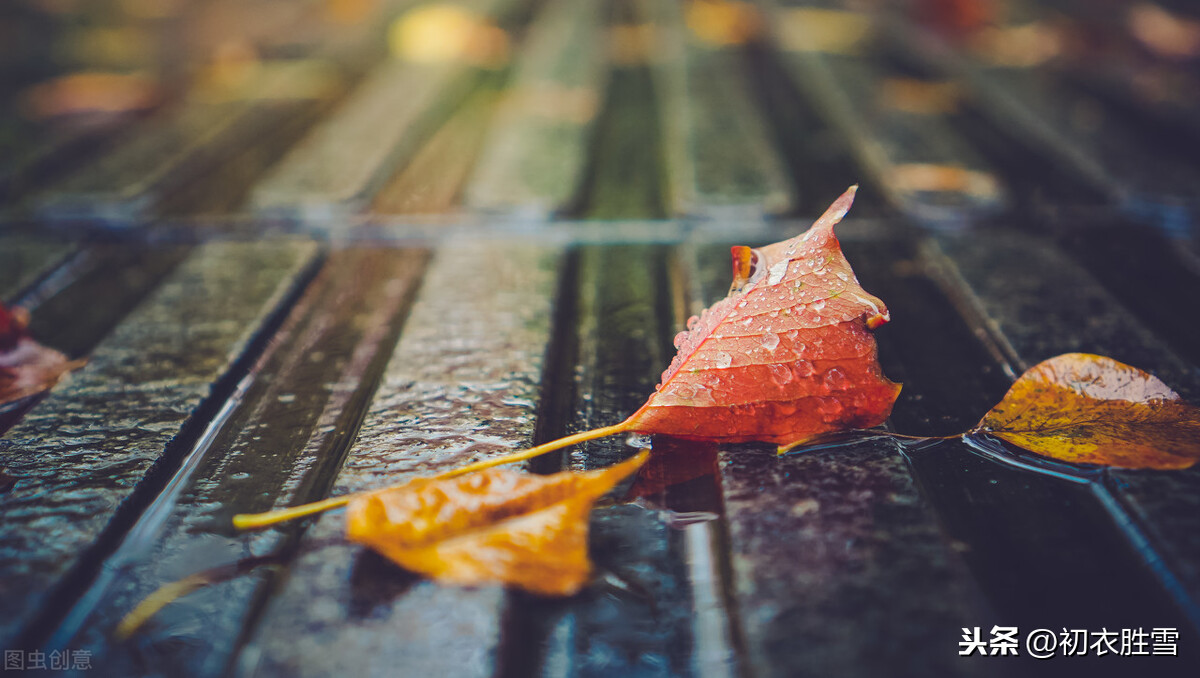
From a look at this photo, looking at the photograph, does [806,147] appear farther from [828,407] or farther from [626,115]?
[828,407]

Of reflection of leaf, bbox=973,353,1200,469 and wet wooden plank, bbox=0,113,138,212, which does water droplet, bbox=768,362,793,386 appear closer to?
reflection of leaf, bbox=973,353,1200,469

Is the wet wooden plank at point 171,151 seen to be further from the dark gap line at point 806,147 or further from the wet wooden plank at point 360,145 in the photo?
the dark gap line at point 806,147

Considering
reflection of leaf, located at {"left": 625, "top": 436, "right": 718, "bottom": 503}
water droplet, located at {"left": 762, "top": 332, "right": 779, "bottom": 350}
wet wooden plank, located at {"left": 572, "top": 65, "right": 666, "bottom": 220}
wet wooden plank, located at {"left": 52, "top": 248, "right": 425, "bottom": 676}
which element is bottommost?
reflection of leaf, located at {"left": 625, "top": 436, "right": 718, "bottom": 503}

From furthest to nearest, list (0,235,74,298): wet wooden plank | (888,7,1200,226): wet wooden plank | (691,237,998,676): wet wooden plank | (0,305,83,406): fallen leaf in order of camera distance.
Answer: (888,7,1200,226): wet wooden plank < (0,235,74,298): wet wooden plank < (0,305,83,406): fallen leaf < (691,237,998,676): wet wooden plank

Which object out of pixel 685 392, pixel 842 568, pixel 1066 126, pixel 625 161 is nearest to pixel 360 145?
pixel 625 161

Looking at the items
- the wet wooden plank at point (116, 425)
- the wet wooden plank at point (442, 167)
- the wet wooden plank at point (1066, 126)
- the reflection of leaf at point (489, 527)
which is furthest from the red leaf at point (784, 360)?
the wet wooden plank at point (1066, 126)

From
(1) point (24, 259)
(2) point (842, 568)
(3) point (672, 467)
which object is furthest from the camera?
Answer: (1) point (24, 259)

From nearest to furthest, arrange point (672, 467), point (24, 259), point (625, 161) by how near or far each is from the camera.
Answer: point (672, 467)
point (24, 259)
point (625, 161)

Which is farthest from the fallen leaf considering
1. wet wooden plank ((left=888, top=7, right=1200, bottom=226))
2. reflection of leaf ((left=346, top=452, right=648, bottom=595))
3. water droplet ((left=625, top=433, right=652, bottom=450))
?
wet wooden plank ((left=888, top=7, right=1200, bottom=226))
